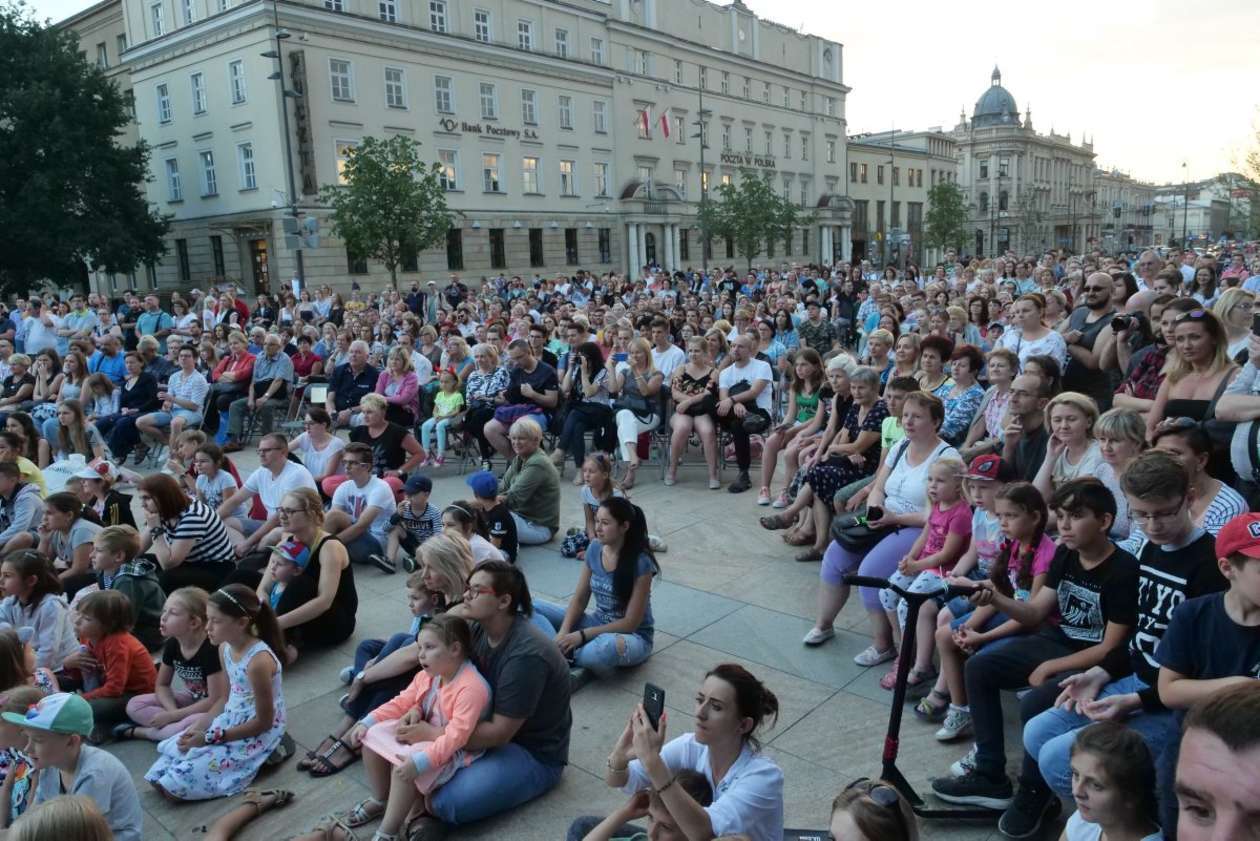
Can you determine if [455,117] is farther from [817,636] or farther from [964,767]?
[964,767]

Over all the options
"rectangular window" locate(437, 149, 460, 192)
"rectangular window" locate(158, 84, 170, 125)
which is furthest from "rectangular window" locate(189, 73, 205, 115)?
"rectangular window" locate(437, 149, 460, 192)

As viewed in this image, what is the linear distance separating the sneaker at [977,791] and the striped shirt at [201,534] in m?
5.17

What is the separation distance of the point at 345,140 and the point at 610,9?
20.0m

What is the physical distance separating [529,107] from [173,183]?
17.0 m

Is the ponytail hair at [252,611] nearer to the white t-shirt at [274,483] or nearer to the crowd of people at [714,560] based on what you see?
the crowd of people at [714,560]

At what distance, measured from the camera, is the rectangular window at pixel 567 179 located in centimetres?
4425

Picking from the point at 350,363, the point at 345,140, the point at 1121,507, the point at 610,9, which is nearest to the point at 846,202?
the point at 610,9

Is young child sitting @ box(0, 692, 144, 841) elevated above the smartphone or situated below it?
below

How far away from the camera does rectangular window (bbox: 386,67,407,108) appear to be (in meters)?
36.3

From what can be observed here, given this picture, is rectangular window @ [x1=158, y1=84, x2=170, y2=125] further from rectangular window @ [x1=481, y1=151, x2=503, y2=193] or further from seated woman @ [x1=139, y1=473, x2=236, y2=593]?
seated woman @ [x1=139, y1=473, x2=236, y2=593]

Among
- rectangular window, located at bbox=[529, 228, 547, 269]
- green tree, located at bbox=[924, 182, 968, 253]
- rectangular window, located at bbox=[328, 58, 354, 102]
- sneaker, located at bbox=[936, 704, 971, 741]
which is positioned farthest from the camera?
green tree, located at bbox=[924, 182, 968, 253]

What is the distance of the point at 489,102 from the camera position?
133 feet

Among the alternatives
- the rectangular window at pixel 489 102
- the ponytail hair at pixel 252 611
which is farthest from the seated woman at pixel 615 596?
the rectangular window at pixel 489 102

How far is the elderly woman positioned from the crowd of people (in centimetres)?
3
